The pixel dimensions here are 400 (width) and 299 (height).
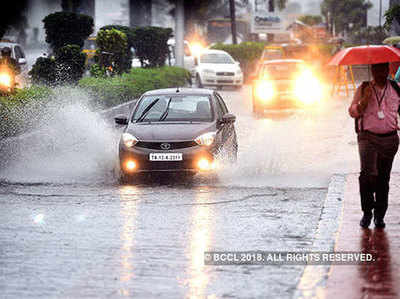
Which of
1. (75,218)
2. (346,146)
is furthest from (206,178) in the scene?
(346,146)

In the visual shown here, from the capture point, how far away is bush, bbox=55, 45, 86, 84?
73.9 ft

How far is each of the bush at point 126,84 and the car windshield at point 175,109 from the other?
24.1ft

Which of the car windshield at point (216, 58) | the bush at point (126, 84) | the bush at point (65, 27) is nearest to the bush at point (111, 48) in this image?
the bush at point (126, 84)

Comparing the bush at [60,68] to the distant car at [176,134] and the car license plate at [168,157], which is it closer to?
the distant car at [176,134]

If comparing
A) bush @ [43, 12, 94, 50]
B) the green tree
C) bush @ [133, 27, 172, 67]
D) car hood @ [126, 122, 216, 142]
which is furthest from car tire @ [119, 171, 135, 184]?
the green tree

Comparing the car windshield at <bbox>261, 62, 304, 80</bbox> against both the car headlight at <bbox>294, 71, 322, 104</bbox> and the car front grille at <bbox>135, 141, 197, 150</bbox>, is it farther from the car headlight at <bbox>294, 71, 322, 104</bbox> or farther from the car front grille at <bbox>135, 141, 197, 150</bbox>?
the car front grille at <bbox>135, 141, 197, 150</bbox>

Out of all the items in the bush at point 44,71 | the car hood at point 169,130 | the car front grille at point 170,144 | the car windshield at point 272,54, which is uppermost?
the bush at point 44,71

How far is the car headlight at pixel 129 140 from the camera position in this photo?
45.3ft

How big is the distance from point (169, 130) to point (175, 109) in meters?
1.00

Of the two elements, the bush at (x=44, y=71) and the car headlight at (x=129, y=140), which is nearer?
the car headlight at (x=129, y=140)

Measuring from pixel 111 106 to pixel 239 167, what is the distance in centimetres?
889

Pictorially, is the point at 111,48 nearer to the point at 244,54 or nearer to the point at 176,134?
the point at 176,134

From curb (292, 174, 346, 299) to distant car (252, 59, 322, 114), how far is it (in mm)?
14061

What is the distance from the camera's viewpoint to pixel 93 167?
51.5 ft
